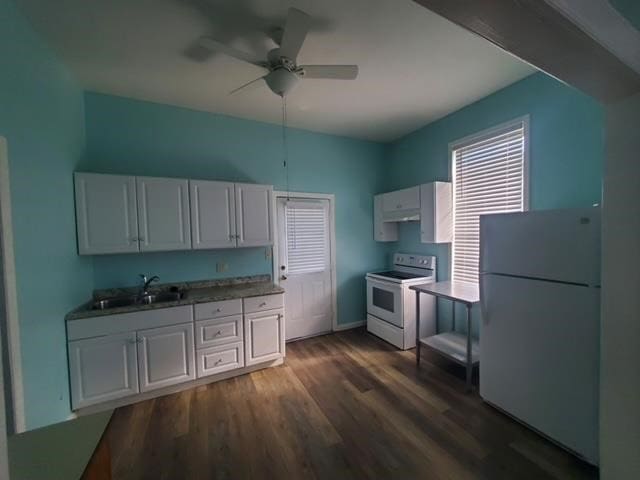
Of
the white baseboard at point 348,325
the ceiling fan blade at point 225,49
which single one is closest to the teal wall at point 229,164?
the white baseboard at point 348,325

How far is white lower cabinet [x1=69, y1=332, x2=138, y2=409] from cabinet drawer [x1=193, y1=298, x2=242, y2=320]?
0.53 meters

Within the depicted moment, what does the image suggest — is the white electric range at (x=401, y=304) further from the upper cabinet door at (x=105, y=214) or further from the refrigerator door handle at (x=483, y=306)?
the upper cabinet door at (x=105, y=214)

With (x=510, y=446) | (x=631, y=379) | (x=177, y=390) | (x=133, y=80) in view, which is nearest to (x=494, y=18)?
(x=631, y=379)

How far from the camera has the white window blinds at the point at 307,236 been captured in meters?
3.65

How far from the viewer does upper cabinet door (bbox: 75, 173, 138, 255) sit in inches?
94.1

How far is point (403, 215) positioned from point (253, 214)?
189 cm

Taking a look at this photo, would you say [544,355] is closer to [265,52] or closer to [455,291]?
[455,291]

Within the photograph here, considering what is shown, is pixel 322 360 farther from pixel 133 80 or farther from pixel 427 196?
pixel 133 80

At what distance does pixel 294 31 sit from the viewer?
1678 mm

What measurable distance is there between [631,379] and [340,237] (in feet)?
9.65

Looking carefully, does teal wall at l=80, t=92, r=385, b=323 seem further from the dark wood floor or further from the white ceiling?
the dark wood floor

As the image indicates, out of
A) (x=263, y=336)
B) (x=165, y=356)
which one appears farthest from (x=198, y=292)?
(x=263, y=336)

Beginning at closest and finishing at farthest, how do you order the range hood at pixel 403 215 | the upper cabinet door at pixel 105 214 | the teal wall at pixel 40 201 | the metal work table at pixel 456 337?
the teal wall at pixel 40 201, the upper cabinet door at pixel 105 214, the metal work table at pixel 456 337, the range hood at pixel 403 215

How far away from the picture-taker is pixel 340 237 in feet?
13.0
